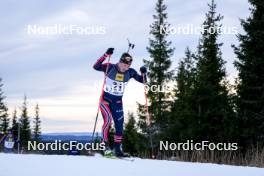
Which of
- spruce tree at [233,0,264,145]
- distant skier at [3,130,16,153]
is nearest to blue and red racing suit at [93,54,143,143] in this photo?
distant skier at [3,130,16,153]

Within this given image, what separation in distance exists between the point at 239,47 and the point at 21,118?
3933 centimetres

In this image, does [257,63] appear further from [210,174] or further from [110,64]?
[210,174]

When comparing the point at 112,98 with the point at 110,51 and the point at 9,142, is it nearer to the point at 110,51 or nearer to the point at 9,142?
the point at 110,51

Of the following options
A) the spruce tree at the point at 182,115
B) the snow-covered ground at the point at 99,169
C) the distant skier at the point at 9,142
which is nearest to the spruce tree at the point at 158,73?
the spruce tree at the point at 182,115

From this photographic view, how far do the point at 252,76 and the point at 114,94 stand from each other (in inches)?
669

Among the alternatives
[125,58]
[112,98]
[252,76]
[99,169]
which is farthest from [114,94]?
[252,76]

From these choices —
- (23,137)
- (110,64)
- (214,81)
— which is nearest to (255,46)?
(214,81)

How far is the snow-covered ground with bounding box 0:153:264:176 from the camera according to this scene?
19.0 feet

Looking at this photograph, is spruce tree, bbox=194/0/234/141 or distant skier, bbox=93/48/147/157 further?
spruce tree, bbox=194/0/234/141

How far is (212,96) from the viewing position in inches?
1171

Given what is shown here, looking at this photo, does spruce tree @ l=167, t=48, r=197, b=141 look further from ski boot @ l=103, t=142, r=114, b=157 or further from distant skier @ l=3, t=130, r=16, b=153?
ski boot @ l=103, t=142, r=114, b=157

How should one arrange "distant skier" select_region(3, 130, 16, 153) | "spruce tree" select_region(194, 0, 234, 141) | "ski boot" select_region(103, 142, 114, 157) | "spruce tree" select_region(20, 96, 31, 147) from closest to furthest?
1. "ski boot" select_region(103, 142, 114, 157)
2. "distant skier" select_region(3, 130, 16, 153)
3. "spruce tree" select_region(194, 0, 234, 141)
4. "spruce tree" select_region(20, 96, 31, 147)

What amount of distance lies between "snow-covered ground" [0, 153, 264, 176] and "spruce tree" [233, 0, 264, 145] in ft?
61.6

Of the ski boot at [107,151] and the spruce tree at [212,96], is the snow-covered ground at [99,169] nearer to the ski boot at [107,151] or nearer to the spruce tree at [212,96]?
the ski boot at [107,151]
